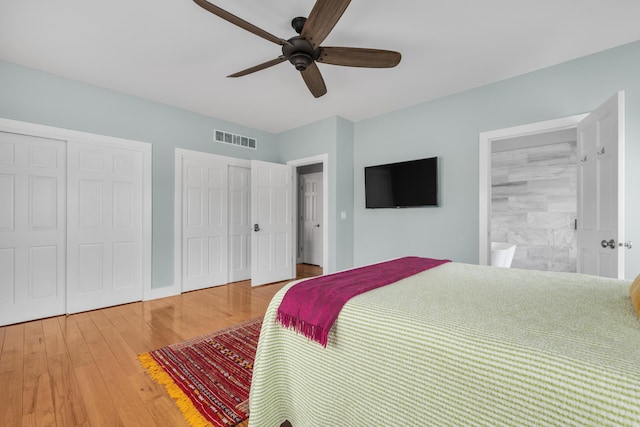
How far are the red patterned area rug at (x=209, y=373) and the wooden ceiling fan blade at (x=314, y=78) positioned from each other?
2260 millimetres

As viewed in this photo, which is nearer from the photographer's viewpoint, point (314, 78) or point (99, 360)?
point (99, 360)

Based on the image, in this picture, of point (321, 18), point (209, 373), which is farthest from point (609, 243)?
point (209, 373)

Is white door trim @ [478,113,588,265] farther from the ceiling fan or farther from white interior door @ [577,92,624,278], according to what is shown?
the ceiling fan

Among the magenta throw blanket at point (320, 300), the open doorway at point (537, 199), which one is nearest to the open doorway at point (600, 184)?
the open doorway at point (537, 199)

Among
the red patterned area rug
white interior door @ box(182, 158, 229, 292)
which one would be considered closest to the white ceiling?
white interior door @ box(182, 158, 229, 292)

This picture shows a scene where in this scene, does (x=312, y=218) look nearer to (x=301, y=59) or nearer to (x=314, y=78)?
(x=314, y=78)

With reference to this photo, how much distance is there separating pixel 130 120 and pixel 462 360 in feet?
13.6

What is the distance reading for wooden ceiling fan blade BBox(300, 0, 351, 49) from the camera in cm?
151

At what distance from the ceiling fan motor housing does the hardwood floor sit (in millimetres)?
2377

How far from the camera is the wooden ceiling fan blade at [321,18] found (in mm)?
1509

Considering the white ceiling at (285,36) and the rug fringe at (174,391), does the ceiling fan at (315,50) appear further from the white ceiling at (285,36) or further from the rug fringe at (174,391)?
the rug fringe at (174,391)

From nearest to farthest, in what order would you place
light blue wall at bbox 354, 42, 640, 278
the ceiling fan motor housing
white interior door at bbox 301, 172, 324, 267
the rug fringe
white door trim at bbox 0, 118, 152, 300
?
the rug fringe, the ceiling fan motor housing, light blue wall at bbox 354, 42, 640, 278, white door trim at bbox 0, 118, 152, 300, white interior door at bbox 301, 172, 324, 267

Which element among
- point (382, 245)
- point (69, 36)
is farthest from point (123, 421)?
point (382, 245)

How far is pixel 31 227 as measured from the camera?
2.84 metres
